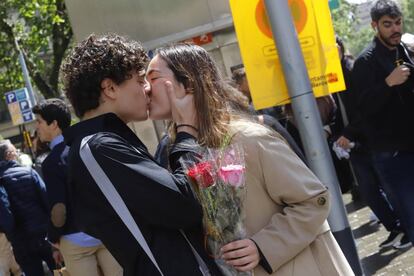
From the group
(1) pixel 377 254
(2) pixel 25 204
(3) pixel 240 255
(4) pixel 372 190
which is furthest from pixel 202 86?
(2) pixel 25 204

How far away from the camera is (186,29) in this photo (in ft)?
25.5

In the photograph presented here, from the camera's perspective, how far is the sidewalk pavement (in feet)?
19.1

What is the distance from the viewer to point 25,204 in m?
7.93

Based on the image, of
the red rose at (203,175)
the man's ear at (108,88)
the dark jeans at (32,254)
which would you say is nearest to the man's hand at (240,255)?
the red rose at (203,175)

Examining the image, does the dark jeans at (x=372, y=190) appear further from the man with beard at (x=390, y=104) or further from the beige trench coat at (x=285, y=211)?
the beige trench coat at (x=285, y=211)

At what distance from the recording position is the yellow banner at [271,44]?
3.79 metres

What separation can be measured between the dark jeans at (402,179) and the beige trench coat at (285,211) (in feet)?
8.43

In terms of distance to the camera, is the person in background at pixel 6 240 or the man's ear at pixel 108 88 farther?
the person in background at pixel 6 240

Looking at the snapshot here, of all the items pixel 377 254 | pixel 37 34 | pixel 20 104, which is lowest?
pixel 377 254

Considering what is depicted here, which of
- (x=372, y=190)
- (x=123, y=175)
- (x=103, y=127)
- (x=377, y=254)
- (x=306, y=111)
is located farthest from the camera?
(x=372, y=190)

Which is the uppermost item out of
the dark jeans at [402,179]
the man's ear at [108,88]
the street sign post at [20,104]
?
the street sign post at [20,104]

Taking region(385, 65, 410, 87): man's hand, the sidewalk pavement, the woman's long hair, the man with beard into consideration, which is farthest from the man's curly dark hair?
the sidewalk pavement

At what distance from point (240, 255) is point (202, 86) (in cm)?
66

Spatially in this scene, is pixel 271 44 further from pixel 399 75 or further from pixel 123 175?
pixel 123 175
